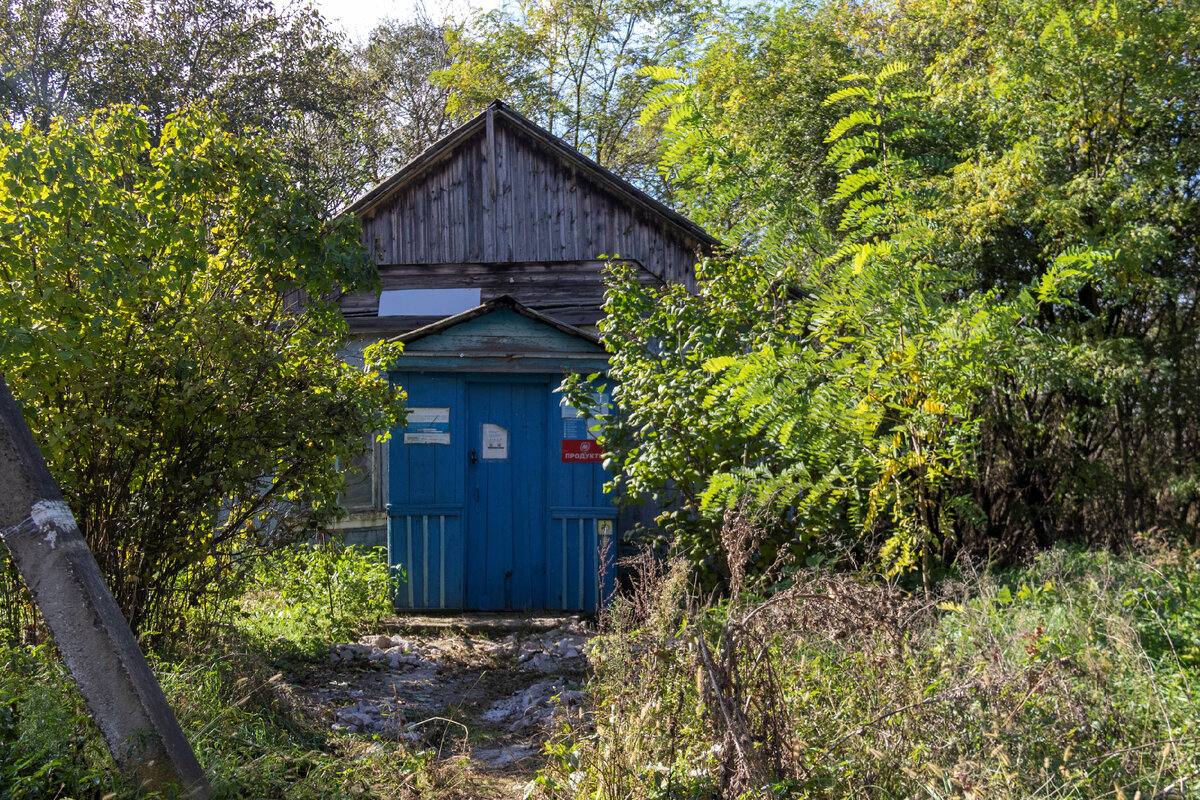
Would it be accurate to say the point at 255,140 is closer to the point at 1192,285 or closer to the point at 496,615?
the point at 496,615

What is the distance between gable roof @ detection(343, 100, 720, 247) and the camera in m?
11.5

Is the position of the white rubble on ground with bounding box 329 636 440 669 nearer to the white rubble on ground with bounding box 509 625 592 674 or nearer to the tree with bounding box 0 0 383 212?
the white rubble on ground with bounding box 509 625 592 674

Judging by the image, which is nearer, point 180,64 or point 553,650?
point 553,650

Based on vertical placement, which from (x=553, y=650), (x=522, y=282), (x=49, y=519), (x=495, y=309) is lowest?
(x=553, y=650)

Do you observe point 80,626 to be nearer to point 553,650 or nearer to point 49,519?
point 49,519

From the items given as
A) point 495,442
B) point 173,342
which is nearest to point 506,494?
point 495,442

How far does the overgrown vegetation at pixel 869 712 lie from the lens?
313 cm

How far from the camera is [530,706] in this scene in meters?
5.32

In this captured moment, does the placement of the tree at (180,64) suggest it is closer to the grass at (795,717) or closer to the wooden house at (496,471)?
the wooden house at (496,471)

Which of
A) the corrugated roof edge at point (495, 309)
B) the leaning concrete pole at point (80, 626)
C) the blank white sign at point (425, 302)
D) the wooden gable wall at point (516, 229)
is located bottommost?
the leaning concrete pole at point (80, 626)

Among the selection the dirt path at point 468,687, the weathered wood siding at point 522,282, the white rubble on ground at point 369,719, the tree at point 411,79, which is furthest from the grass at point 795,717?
the tree at point 411,79

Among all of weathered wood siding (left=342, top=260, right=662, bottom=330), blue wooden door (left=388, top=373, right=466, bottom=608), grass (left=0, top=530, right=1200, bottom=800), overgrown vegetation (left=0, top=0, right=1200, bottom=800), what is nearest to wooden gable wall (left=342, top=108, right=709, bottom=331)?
weathered wood siding (left=342, top=260, right=662, bottom=330)

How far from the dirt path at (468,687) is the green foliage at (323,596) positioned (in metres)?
0.26

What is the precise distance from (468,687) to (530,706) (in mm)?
1192
